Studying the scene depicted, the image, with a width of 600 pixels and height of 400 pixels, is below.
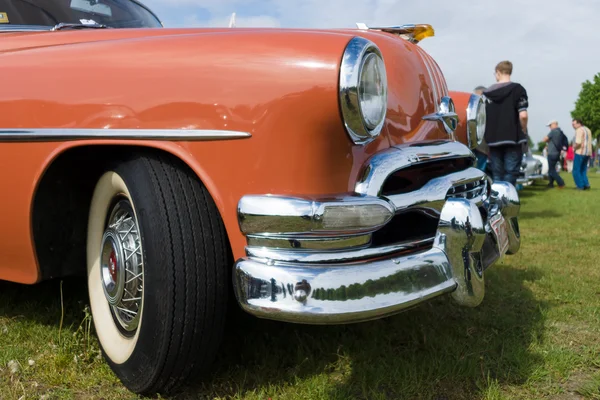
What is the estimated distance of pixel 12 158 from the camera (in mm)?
1998

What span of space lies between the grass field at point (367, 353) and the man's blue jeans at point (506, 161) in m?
2.77

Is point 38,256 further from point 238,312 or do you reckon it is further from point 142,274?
point 238,312

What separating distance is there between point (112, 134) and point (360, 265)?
2.76 ft

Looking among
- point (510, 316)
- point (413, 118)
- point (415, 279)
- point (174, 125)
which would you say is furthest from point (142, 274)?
point (510, 316)

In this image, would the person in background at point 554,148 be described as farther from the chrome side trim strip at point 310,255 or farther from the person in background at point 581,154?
the chrome side trim strip at point 310,255

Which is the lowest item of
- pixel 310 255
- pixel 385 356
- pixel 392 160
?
pixel 385 356

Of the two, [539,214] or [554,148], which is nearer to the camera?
[539,214]

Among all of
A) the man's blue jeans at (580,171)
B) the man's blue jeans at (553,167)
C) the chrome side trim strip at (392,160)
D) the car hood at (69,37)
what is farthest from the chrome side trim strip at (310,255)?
the man's blue jeans at (553,167)

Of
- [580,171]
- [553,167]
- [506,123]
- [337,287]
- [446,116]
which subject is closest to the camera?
[337,287]

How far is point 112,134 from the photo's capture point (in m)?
1.77

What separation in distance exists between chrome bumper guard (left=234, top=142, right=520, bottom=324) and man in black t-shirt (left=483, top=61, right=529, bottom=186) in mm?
4006

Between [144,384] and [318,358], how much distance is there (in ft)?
2.15

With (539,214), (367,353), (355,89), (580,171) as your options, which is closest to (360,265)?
(355,89)

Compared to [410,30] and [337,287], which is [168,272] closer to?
[337,287]
